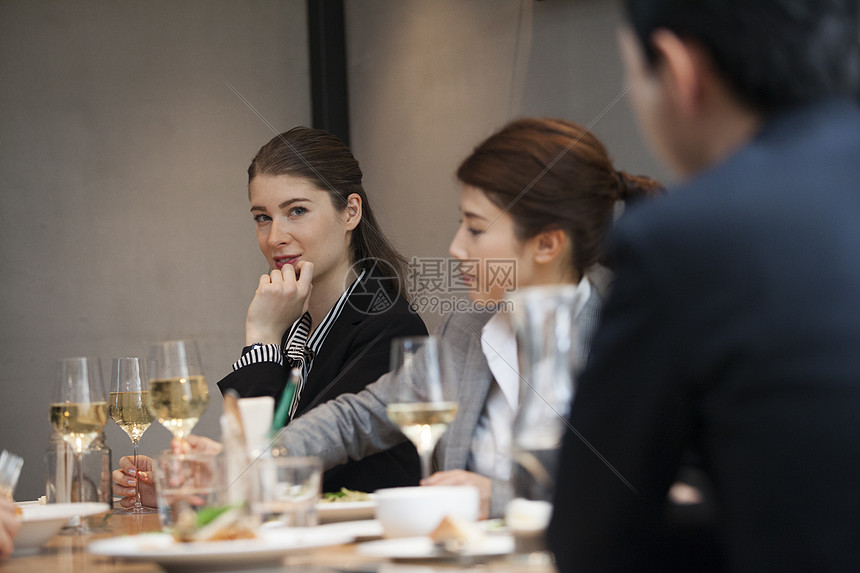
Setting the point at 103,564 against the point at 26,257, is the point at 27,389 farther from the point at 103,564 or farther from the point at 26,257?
the point at 103,564

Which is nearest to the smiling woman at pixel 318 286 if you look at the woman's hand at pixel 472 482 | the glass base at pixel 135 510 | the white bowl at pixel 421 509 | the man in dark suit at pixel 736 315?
the glass base at pixel 135 510

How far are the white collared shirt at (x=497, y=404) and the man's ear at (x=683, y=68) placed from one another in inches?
38.6

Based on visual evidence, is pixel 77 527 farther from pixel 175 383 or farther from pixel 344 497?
pixel 344 497

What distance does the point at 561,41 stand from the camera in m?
3.30

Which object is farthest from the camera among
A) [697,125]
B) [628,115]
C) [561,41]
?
[561,41]

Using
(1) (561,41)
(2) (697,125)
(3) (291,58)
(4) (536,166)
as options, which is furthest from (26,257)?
(2) (697,125)

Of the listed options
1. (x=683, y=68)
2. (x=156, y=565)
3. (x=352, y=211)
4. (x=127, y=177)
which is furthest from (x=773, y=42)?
(x=127, y=177)

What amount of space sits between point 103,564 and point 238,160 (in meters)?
3.48

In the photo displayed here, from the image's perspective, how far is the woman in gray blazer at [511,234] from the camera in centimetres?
176

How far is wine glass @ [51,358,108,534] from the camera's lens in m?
1.61

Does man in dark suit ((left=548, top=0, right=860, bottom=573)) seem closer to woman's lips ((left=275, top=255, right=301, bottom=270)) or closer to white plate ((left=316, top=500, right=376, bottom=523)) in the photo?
white plate ((left=316, top=500, right=376, bottom=523))

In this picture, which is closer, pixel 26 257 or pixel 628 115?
pixel 628 115

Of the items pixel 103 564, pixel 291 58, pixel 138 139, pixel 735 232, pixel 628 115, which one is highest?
pixel 291 58

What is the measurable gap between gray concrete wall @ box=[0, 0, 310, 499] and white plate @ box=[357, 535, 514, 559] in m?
3.20
